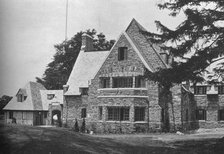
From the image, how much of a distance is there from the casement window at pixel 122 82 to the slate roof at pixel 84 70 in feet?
15.7

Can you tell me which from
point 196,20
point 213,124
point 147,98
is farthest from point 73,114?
point 196,20

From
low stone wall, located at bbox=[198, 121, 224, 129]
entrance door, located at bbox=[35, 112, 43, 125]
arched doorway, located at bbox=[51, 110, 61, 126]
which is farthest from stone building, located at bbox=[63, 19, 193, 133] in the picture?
entrance door, located at bbox=[35, 112, 43, 125]

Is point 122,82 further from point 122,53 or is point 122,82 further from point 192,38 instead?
point 192,38

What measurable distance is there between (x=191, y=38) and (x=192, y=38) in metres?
0.10

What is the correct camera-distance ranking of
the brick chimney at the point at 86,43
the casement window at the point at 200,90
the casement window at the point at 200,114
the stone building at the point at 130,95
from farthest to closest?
the brick chimney at the point at 86,43 < the casement window at the point at 200,90 < the casement window at the point at 200,114 < the stone building at the point at 130,95

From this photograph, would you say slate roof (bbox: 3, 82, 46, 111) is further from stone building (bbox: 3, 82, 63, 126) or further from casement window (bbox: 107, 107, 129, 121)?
casement window (bbox: 107, 107, 129, 121)

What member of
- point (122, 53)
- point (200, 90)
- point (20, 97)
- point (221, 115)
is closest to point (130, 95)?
point (122, 53)

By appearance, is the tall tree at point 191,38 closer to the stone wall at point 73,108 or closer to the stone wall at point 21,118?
the stone wall at point 73,108

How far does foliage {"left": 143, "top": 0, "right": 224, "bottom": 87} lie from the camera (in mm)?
14836

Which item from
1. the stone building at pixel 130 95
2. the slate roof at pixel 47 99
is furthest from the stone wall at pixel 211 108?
the slate roof at pixel 47 99

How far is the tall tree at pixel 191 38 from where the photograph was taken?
1484 cm

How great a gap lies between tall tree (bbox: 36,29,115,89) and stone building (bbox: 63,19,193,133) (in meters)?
23.5

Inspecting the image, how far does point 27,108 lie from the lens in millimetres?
40062

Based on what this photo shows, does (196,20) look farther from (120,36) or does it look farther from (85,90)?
(85,90)
